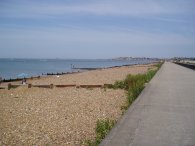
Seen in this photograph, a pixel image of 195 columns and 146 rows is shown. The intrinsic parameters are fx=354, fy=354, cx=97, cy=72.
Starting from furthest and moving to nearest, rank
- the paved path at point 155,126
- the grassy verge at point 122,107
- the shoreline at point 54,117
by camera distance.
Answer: the shoreline at point 54,117
the grassy verge at point 122,107
the paved path at point 155,126

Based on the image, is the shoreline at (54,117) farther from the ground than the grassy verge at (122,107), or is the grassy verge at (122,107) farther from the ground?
the grassy verge at (122,107)

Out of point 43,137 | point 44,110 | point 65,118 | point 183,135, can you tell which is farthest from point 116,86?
point 183,135

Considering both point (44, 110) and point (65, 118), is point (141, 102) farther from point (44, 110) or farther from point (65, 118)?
point (44, 110)

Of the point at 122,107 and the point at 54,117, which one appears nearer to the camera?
the point at 54,117

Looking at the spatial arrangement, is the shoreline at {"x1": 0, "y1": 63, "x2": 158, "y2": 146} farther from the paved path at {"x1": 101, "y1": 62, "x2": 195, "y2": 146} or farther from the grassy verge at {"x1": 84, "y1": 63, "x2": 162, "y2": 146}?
the paved path at {"x1": 101, "y1": 62, "x2": 195, "y2": 146}

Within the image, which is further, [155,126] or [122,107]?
[122,107]

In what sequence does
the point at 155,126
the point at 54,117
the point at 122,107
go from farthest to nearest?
the point at 122,107 < the point at 54,117 < the point at 155,126

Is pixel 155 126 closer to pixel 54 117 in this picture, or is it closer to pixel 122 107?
pixel 54 117

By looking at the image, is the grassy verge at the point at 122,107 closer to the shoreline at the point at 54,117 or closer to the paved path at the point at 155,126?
the shoreline at the point at 54,117

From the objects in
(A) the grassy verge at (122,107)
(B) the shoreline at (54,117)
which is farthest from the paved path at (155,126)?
(B) the shoreline at (54,117)

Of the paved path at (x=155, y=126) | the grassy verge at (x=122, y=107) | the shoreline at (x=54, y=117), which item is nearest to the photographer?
the paved path at (x=155, y=126)

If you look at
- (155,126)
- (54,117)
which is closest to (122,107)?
(54,117)

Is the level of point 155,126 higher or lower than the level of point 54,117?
higher

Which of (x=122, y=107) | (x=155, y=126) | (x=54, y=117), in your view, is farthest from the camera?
(x=122, y=107)
